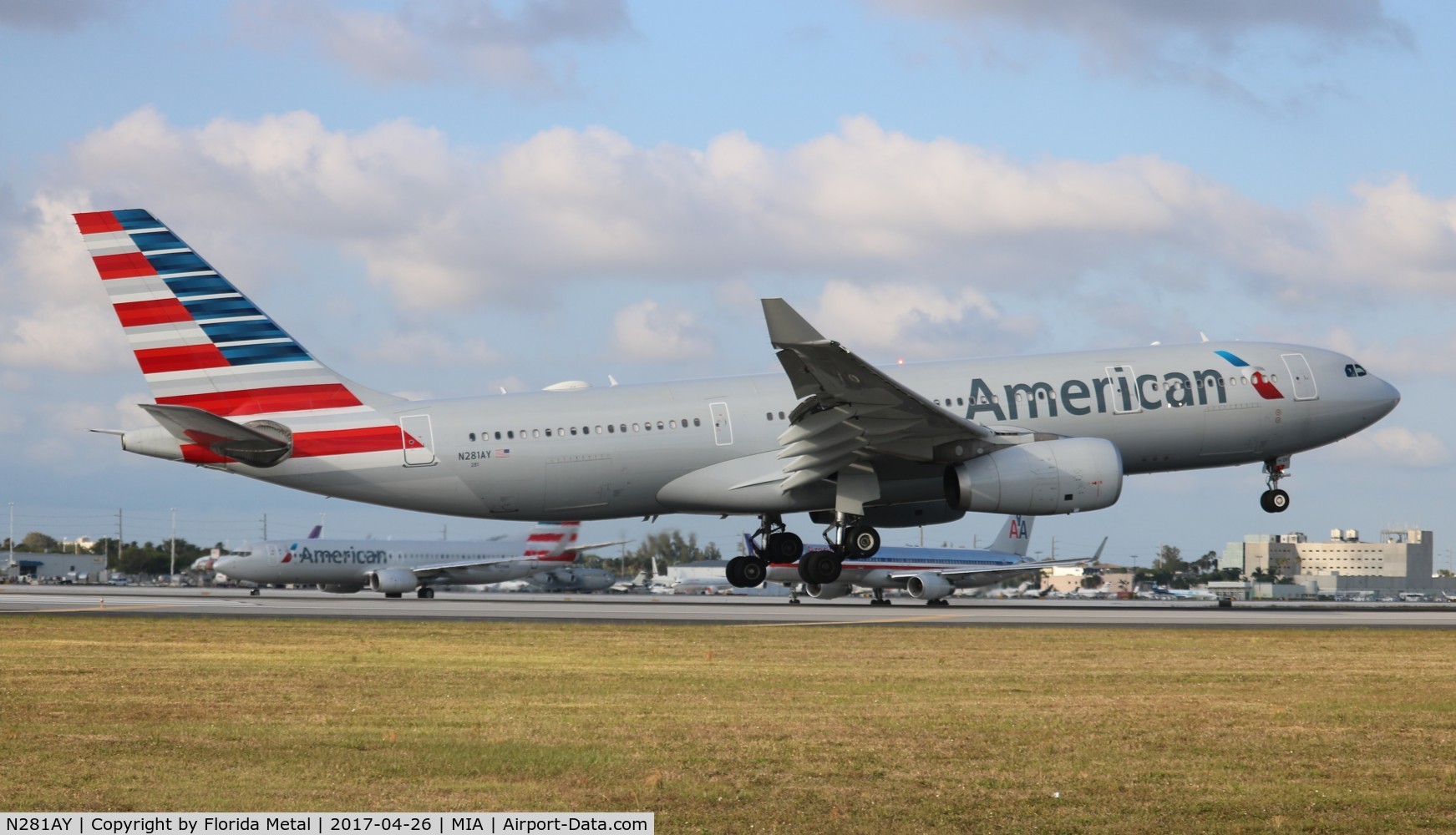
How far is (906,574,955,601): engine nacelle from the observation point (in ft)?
240

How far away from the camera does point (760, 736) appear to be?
17.0m

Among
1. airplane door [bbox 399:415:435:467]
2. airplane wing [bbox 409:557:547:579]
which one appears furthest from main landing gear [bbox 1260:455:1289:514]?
airplane wing [bbox 409:557:547:579]

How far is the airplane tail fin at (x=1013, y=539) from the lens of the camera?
9100 centimetres

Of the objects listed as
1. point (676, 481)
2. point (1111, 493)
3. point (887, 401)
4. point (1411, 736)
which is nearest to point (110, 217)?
point (676, 481)

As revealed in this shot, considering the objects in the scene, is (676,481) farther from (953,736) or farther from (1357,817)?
(1357,817)

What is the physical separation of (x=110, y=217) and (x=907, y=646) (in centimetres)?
2208

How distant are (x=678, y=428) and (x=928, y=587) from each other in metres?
39.0

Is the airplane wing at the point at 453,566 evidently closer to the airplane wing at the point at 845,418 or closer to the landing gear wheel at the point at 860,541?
the landing gear wheel at the point at 860,541

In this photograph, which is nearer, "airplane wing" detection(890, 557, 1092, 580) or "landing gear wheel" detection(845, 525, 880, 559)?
"landing gear wheel" detection(845, 525, 880, 559)

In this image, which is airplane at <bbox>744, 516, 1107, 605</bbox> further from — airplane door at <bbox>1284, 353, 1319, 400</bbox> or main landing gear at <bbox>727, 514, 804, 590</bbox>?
airplane door at <bbox>1284, 353, 1319, 400</bbox>

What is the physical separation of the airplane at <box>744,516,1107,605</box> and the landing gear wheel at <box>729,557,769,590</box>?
26626 millimetres

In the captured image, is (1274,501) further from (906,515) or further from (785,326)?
(785,326)

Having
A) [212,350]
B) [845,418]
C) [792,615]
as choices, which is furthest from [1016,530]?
[212,350]

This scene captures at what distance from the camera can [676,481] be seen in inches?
1448
